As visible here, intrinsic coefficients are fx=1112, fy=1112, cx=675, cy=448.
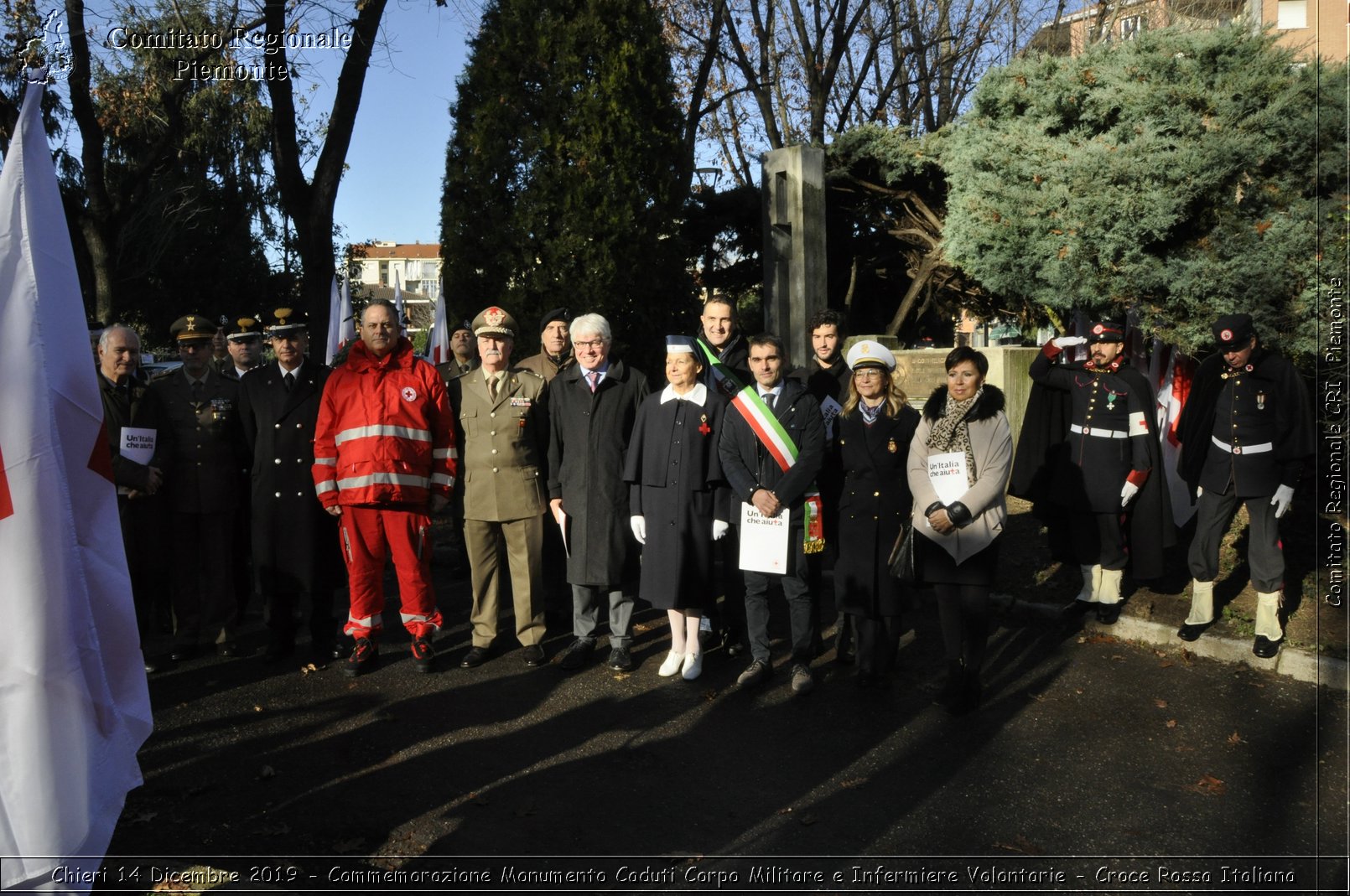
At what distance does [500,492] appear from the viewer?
23.1ft

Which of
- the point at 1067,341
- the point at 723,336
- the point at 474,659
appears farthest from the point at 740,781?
the point at 1067,341

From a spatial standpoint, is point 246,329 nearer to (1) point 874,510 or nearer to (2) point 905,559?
(1) point 874,510

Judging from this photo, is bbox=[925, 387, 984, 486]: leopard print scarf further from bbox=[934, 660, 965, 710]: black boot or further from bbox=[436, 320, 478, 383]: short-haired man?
bbox=[436, 320, 478, 383]: short-haired man

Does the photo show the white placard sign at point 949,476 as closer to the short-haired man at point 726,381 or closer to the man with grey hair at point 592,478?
the short-haired man at point 726,381

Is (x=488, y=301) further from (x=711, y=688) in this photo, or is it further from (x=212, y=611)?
(x=711, y=688)

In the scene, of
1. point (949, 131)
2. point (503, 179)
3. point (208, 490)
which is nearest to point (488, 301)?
point (503, 179)

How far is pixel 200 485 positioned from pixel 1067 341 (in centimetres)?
620

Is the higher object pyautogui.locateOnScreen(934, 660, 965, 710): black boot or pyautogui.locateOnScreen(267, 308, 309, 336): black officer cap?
pyautogui.locateOnScreen(267, 308, 309, 336): black officer cap

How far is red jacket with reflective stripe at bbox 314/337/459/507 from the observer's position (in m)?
6.56

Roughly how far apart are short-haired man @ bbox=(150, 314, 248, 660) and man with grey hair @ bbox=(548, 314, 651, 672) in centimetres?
216

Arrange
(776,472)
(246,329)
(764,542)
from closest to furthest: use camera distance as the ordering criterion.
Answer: (764,542) < (776,472) < (246,329)

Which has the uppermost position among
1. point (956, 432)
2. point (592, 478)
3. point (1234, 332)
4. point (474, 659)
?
point (1234, 332)

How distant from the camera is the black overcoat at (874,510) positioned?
643 cm

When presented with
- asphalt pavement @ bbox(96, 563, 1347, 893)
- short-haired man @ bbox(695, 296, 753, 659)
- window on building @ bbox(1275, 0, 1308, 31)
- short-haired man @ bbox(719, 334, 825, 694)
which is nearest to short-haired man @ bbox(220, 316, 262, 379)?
asphalt pavement @ bbox(96, 563, 1347, 893)
